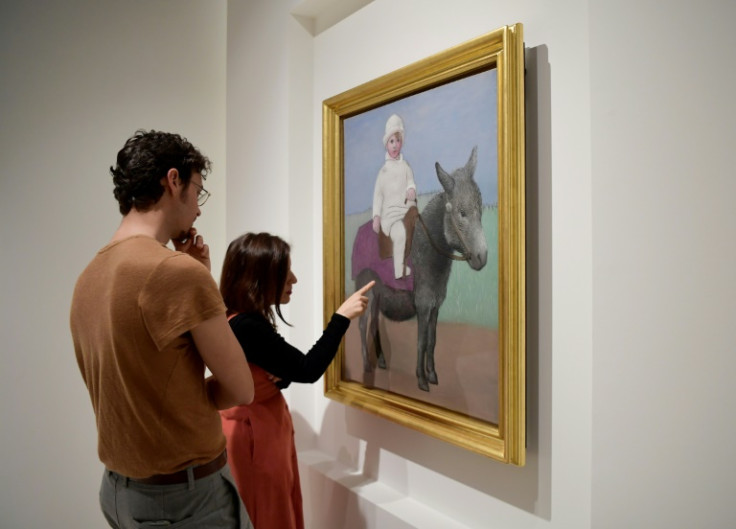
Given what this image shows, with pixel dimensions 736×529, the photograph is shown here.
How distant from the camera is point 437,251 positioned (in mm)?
1638

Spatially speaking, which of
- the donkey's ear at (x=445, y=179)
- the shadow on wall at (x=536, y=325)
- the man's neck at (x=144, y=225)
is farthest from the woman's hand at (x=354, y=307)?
the man's neck at (x=144, y=225)

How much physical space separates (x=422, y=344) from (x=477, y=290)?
273 mm

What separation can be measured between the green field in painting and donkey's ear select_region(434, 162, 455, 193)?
68mm

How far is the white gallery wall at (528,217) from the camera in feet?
3.50

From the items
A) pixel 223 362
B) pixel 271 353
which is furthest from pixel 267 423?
pixel 223 362

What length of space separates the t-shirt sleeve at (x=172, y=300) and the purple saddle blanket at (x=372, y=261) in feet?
2.43

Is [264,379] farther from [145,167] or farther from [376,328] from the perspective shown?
[145,167]

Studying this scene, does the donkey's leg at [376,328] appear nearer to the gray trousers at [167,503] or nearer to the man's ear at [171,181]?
the gray trousers at [167,503]

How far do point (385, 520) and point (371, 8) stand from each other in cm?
170

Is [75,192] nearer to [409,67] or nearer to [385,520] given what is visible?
[409,67]

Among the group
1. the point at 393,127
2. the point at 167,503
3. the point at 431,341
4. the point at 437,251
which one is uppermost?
the point at 393,127

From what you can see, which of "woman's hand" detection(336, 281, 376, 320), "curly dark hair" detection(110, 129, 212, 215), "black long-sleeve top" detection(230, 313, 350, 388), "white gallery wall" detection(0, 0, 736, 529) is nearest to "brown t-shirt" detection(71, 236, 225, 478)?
"curly dark hair" detection(110, 129, 212, 215)

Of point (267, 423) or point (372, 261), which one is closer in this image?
point (267, 423)

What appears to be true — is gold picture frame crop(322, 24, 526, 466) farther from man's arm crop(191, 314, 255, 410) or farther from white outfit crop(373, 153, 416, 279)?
man's arm crop(191, 314, 255, 410)
